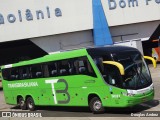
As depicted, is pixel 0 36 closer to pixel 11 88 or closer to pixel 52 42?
pixel 52 42

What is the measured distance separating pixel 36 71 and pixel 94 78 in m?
4.33

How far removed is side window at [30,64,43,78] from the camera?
Answer: 58.0 feet

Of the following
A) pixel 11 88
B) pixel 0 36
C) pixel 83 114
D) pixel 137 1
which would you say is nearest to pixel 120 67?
pixel 83 114

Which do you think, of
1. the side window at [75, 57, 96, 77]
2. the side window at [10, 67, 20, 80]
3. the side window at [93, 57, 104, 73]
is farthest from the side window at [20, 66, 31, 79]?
the side window at [93, 57, 104, 73]

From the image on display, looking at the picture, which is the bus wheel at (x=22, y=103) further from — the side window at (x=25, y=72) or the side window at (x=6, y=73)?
the side window at (x=6, y=73)

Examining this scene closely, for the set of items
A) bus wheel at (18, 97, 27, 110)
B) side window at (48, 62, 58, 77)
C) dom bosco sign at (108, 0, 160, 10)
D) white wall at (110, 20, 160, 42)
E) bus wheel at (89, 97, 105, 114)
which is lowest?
bus wheel at (18, 97, 27, 110)

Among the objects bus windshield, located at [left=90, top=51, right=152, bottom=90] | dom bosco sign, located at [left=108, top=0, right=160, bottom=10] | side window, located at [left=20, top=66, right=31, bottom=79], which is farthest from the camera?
dom bosco sign, located at [left=108, top=0, right=160, bottom=10]

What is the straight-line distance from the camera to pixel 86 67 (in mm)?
14938

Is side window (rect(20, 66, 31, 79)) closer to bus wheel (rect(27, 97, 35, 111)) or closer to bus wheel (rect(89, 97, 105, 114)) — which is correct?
bus wheel (rect(27, 97, 35, 111))

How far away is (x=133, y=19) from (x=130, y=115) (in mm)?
28958

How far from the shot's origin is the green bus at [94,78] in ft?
45.6

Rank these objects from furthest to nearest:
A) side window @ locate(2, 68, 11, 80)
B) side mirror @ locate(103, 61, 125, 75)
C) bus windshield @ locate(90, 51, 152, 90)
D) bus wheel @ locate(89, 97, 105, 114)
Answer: side window @ locate(2, 68, 11, 80) → bus wheel @ locate(89, 97, 105, 114) → bus windshield @ locate(90, 51, 152, 90) → side mirror @ locate(103, 61, 125, 75)

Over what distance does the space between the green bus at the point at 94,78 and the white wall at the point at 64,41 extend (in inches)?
875

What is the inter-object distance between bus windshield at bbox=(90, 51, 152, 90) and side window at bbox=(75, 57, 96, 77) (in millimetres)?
400
